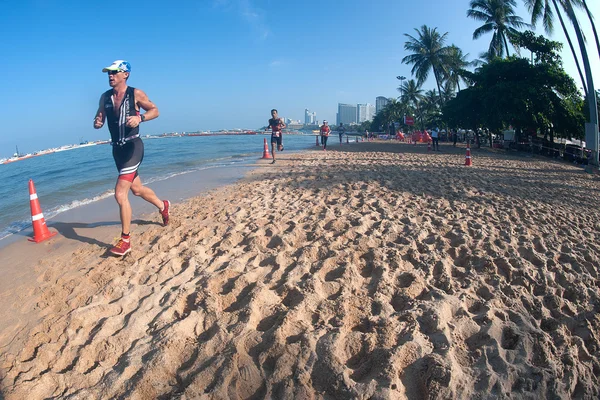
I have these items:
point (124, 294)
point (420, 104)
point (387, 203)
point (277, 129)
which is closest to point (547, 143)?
point (277, 129)

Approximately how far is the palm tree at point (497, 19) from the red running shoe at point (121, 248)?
29.0 meters

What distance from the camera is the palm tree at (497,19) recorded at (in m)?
24.5

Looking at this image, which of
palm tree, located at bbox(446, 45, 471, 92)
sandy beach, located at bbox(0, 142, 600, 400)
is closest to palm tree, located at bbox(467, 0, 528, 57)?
palm tree, located at bbox(446, 45, 471, 92)

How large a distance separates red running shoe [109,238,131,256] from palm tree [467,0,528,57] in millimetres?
29043

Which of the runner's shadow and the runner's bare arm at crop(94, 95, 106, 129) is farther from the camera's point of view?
the runner's shadow

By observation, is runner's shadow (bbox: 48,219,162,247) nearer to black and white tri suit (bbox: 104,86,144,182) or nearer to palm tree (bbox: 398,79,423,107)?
black and white tri suit (bbox: 104,86,144,182)

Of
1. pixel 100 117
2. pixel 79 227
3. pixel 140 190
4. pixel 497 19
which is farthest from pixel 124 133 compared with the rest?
pixel 497 19

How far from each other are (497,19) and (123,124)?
29.7 m

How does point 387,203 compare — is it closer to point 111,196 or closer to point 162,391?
point 162,391

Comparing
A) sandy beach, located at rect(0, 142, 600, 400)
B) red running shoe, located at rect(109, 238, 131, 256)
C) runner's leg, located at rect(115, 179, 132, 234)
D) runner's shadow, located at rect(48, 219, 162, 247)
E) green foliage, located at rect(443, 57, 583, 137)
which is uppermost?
green foliage, located at rect(443, 57, 583, 137)

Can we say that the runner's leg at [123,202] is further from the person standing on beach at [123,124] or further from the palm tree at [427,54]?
the palm tree at [427,54]

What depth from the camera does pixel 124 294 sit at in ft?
8.97

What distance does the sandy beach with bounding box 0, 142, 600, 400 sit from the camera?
5.73 ft

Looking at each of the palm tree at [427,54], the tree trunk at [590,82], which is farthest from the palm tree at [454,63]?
the tree trunk at [590,82]
